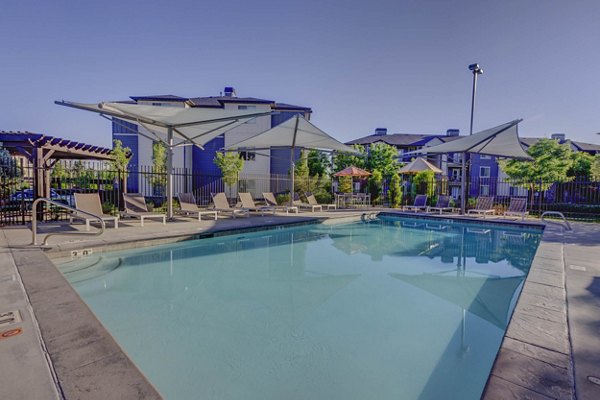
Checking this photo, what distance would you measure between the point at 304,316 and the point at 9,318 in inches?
115

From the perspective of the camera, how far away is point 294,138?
12367mm

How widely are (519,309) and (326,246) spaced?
5495 millimetres

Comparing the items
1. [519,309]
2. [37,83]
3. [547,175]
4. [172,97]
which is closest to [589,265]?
[519,309]

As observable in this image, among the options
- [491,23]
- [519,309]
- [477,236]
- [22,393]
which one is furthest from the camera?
[491,23]

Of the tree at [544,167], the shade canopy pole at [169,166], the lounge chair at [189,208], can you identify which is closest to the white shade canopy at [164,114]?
the shade canopy pole at [169,166]

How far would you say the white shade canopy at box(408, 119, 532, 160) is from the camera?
11.1 m

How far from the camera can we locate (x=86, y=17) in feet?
33.9

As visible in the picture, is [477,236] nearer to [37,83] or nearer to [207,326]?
[207,326]

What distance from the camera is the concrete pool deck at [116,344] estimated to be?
182 cm

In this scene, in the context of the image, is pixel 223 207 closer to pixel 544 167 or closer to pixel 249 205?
pixel 249 205

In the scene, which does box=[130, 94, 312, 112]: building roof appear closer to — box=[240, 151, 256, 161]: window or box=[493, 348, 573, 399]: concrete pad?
box=[240, 151, 256, 161]: window

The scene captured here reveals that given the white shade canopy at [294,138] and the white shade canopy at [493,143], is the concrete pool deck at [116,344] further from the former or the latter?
the white shade canopy at [294,138]

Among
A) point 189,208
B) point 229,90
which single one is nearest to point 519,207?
point 189,208

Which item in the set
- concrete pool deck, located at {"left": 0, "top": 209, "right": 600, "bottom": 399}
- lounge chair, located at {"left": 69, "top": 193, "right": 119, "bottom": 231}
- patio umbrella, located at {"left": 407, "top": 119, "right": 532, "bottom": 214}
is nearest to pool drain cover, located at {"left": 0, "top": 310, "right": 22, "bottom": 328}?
concrete pool deck, located at {"left": 0, "top": 209, "right": 600, "bottom": 399}
